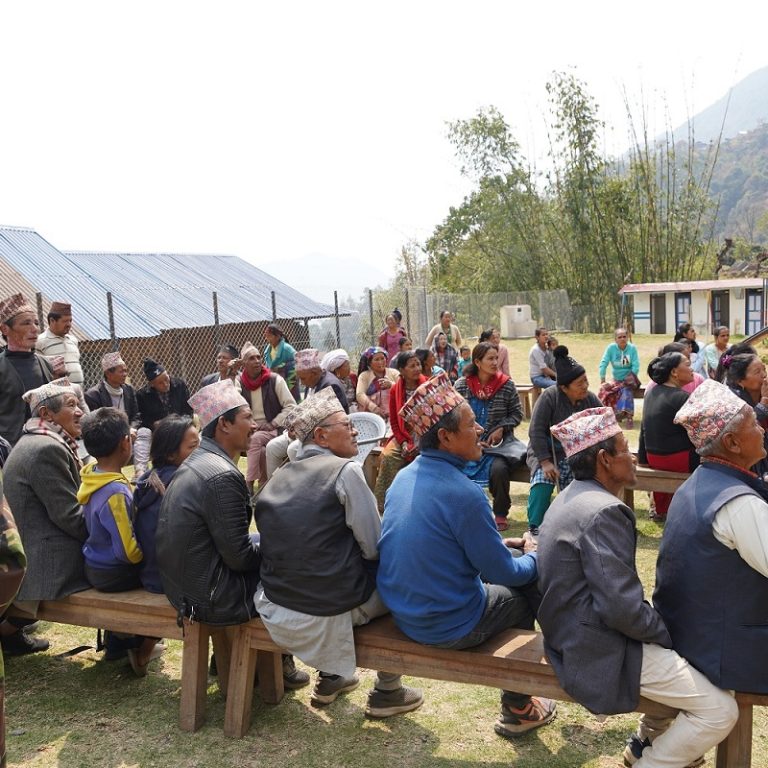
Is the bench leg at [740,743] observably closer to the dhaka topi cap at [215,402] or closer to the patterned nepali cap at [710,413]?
the patterned nepali cap at [710,413]

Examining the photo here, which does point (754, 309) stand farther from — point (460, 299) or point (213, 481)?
point (213, 481)

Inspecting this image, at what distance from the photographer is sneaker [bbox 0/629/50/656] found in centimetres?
466

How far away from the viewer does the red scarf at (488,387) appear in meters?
6.77

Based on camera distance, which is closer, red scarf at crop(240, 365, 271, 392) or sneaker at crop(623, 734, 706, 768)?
sneaker at crop(623, 734, 706, 768)

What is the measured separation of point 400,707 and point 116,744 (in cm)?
130

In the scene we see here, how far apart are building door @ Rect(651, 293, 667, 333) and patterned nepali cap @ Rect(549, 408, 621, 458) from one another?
27.3 meters

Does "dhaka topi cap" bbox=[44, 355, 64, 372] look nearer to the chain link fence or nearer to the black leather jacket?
the black leather jacket

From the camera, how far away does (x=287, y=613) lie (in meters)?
3.49

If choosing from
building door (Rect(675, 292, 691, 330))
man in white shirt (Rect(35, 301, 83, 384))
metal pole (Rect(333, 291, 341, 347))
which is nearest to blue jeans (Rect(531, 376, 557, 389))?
metal pole (Rect(333, 291, 341, 347))

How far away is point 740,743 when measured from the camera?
302cm

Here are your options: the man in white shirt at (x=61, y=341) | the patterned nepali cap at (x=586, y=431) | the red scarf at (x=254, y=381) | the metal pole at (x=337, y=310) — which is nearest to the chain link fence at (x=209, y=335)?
the metal pole at (x=337, y=310)

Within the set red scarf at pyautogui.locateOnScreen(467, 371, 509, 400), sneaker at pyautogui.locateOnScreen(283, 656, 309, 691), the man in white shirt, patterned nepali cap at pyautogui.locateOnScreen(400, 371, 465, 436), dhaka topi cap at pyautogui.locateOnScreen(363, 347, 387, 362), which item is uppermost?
the man in white shirt

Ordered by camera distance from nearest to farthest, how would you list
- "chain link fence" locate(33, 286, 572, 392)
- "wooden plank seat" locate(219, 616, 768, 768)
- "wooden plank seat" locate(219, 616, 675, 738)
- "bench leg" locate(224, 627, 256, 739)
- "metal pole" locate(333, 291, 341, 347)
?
"wooden plank seat" locate(219, 616, 768, 768)
"wooden plank seat" locate(219, 616, 675, 738)
"bench leg" locate(224, 627, 256, 739)
"metal pole" locate(333, 291, 341, 347)
"chain link fence" locate(33, 286, 572, 392)

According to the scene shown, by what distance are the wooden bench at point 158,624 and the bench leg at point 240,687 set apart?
A: 10cm
